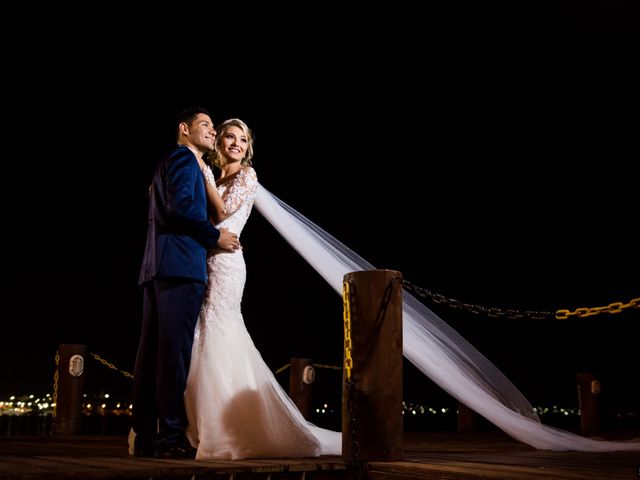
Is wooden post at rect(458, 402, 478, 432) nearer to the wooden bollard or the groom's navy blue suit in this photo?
the wooden bollard

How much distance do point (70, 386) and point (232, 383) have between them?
533 centimetres

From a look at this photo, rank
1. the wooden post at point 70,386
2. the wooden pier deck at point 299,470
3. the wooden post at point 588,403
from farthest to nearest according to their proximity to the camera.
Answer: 1. the wooden post at point 588,403
2. the wooden post at point 70,386
3. the wooden pier deck at point 299,470

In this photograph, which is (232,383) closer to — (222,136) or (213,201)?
(213,201)

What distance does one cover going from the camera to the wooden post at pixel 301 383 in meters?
10.2

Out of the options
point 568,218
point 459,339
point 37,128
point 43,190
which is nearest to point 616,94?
point 568,218

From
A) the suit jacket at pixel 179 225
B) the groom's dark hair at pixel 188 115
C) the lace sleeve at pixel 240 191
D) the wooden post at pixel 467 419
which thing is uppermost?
the groom's dark hair at pixel 188 115

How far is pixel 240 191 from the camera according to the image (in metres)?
4.39

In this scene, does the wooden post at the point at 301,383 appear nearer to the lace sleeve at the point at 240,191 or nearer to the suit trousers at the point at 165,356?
the lace sleeve at the point at 240,191

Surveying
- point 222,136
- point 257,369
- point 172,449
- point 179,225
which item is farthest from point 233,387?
point 222,136

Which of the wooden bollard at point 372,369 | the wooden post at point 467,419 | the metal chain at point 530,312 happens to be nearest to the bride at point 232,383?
the wooden bollard at point 372,369

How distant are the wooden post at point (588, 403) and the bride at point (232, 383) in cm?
718

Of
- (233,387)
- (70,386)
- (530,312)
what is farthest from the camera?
(70,386)

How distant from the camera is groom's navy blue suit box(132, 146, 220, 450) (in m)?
3.74

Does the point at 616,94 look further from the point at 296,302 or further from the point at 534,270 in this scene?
the point at 296,302
